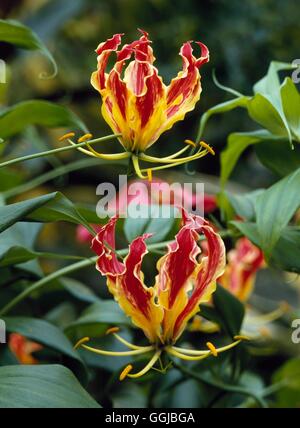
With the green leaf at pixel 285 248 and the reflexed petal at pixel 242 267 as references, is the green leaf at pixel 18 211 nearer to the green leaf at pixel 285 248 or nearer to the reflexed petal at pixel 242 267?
the green leaf at pixel 285 248

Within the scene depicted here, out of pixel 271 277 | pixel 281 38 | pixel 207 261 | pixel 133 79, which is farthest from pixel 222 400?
pixel 281 38

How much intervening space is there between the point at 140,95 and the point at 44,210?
5.9 inches

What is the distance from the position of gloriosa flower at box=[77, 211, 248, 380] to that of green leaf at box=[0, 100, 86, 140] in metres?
0.25

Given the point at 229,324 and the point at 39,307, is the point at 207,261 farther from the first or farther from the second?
the point at 39,307

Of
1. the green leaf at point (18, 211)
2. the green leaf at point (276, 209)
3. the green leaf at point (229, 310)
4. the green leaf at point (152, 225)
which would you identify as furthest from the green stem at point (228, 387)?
the green leaf at point (18, 211)

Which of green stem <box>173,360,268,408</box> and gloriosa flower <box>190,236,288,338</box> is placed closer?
green stem <box>173,360,268,408</box>

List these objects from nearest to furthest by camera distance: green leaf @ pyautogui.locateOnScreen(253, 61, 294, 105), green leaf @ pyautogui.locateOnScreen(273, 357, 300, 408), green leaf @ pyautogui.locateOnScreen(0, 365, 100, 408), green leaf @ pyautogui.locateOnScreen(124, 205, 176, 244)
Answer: green leaf @ pyautogui.locateOnScreen(0, 365, 100, 408)
green leaf @ pyautogui.locateOnScreen(253, 61, 294, 105)
green leaf @ pyautogui.locateOnScreen(124, 205, 176, 244)
green leaf @ pyautogui.locateOnScreen(273, 357, 300, 408)

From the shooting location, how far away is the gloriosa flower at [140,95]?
732 mm

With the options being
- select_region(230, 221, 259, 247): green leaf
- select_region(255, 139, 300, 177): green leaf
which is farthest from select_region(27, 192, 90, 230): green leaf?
select_region(255, 139, 300, 177): green leaf

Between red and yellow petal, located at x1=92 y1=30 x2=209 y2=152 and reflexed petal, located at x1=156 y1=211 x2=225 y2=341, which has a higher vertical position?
red and yellow petal, located at x1=92 y1=30 x2=209 y2=152

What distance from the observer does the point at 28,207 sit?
0.65m

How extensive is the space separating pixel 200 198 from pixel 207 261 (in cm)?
33

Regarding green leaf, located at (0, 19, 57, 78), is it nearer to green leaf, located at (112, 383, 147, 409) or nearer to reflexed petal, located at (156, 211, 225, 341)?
reflexed petal, located at (156, 211, 225, 341)

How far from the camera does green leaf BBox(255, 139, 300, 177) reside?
35.7 inches
